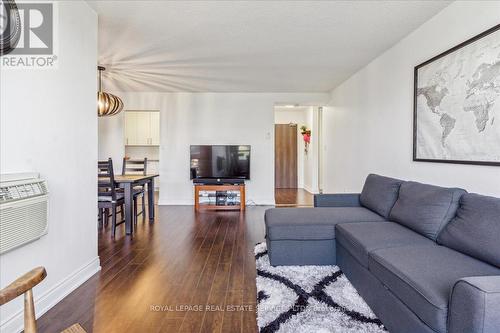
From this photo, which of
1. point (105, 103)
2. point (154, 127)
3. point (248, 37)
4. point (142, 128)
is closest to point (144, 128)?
point (142, 128)

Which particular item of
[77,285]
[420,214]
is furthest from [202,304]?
[420,214]

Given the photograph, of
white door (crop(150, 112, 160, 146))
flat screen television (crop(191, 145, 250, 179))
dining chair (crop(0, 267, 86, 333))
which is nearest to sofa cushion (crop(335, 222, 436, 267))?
dining chair (crop(0, 267, 86, 333))

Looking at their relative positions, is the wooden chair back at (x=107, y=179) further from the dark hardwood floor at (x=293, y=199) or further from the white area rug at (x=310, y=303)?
the dark hardwood floor at (x=293, y=199)

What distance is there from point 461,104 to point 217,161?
4.33m

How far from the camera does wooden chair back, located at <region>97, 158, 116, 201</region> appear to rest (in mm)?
3645

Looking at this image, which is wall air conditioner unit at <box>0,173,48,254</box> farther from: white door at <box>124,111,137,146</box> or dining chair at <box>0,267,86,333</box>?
white door at <box>124,111,137,146</box>

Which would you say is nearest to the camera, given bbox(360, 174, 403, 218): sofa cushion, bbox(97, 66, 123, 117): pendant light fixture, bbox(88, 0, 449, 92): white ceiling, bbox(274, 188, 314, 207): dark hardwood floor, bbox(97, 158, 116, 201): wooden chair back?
bbox(88, 0, 449, 92): white ceiling

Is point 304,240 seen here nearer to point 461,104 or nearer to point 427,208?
point 427,208

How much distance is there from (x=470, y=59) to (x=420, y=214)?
1277 millimetres

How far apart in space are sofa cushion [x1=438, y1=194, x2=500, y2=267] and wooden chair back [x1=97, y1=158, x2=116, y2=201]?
12.0ft

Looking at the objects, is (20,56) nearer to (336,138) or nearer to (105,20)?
(105,20)

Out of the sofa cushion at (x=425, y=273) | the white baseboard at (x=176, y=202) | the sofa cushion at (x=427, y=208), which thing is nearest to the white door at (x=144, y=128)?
the white baseboard at (x=176, y=202)

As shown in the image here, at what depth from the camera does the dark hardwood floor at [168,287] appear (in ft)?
5.88

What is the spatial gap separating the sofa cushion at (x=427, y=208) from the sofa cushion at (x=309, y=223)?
0.34 metres
